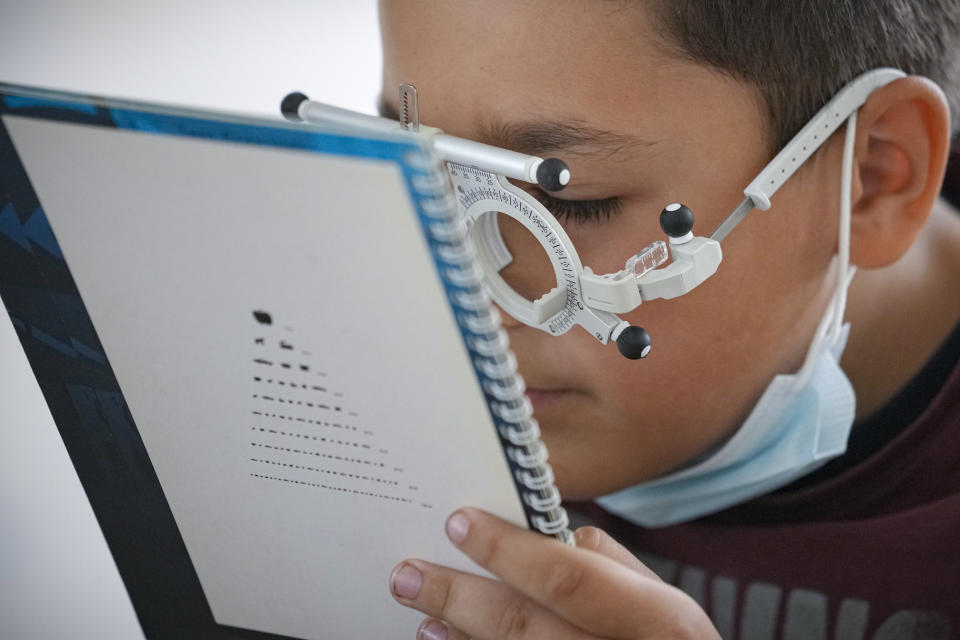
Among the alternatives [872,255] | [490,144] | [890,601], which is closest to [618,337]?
[490,144]

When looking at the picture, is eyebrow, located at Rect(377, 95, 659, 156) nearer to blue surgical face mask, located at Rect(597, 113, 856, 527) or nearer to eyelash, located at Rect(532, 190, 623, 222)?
eyelash, located at Rect(532, 190, 623, 222)

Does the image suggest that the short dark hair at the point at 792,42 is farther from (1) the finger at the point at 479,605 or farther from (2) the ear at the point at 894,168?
(1) the finger at the point at 479,605

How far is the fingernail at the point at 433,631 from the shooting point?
659 mm

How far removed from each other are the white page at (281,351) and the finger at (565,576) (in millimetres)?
15

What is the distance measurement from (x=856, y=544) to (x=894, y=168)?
340 mm

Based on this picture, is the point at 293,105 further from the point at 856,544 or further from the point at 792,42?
the point at 856,544

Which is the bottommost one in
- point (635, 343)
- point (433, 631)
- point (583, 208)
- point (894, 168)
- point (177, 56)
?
point (433, 631)

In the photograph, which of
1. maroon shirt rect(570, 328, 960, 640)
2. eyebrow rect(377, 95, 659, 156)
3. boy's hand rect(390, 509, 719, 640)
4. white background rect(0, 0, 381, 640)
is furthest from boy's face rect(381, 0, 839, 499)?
white background rect(0, 0, 381, 640)

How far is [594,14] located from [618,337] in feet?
0.75

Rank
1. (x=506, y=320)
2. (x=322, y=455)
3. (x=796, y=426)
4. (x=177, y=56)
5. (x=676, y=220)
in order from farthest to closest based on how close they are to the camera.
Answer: (x=177, y=56) → (x=796, y=426) → (x=506, y=320) → (x=676, y=220) → (x=322, y=455)

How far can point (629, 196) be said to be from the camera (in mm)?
782

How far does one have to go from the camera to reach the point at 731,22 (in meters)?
0.79

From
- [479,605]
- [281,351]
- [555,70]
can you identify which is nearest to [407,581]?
[479,605]

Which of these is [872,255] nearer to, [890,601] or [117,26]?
[890,601]
